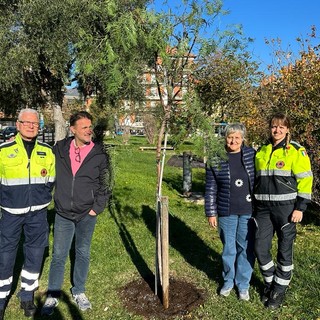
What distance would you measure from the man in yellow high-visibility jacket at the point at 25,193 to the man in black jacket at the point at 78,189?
0.44 feet

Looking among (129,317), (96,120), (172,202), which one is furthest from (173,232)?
(96,120)

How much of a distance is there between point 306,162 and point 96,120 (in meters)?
2.15

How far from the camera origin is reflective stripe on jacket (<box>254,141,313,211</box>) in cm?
346

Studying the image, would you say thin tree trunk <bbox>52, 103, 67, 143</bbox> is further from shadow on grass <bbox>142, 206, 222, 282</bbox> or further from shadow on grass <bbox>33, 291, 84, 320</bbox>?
shadow on grass <bbox>33, 291, 84, 320</bbox>

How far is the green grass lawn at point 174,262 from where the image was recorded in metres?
3.72

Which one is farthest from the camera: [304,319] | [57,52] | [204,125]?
[57,52]

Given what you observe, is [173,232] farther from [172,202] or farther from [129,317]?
[129,317]

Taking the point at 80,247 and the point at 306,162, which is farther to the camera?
the point at 80,247

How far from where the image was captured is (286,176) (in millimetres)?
3500

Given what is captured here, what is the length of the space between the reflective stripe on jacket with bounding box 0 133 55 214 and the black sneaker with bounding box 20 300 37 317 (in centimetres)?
103

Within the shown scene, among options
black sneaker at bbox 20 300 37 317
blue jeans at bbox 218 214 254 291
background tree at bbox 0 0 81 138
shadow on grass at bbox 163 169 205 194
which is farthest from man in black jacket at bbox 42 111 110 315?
background tree at bbox 0 0 81 138

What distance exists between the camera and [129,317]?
3.68 meters

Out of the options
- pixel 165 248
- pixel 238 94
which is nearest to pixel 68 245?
pixel 165 248

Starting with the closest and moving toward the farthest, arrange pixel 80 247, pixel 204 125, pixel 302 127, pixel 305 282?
pixel 204 125
pixel 80 247
pixel 305 282
pixel 302 127
